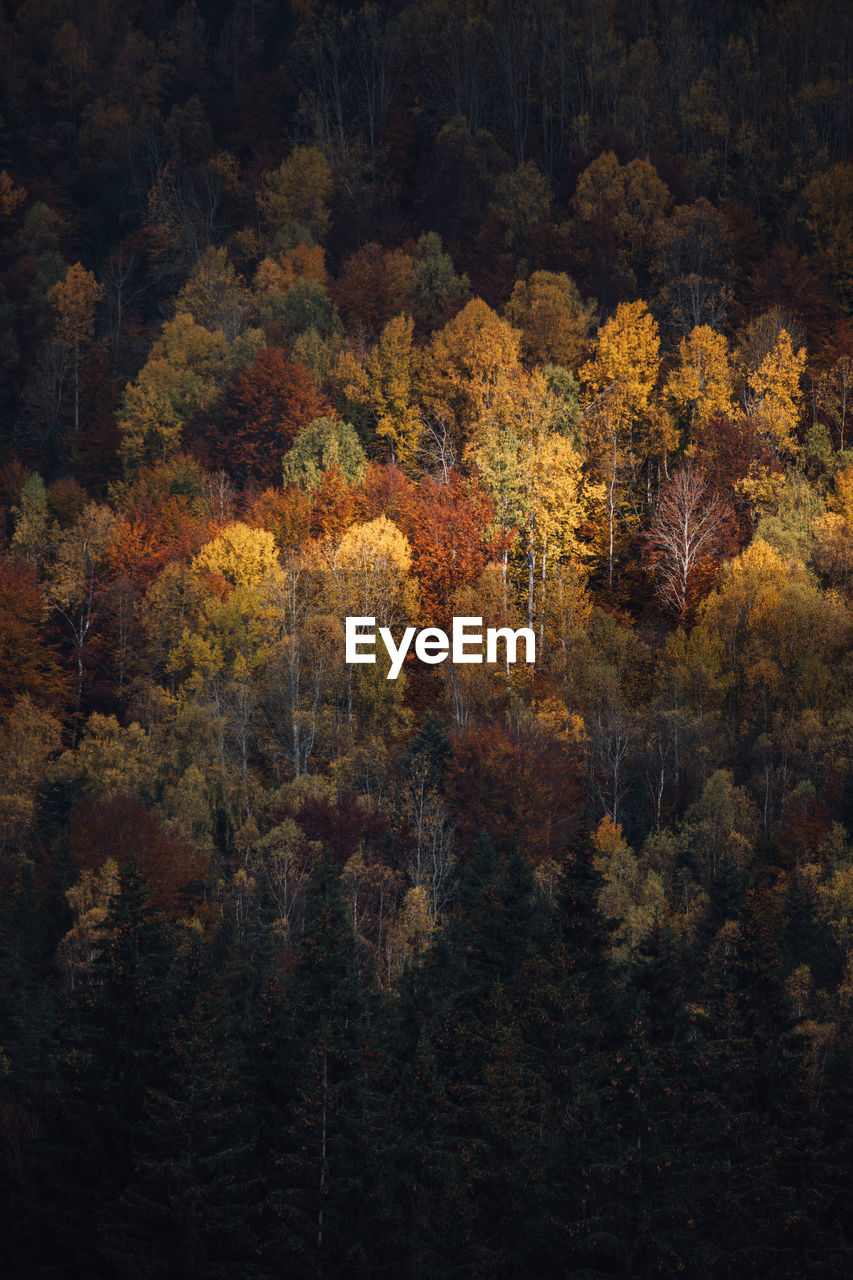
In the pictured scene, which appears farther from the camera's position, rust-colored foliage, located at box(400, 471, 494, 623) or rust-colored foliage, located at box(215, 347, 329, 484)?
rust-colored foliage, located at box(215, 347, 329, 484)

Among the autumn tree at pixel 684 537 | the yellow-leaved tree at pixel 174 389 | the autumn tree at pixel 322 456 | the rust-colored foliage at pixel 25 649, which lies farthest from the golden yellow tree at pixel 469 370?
the rust-colored foliage at pixel 25 649

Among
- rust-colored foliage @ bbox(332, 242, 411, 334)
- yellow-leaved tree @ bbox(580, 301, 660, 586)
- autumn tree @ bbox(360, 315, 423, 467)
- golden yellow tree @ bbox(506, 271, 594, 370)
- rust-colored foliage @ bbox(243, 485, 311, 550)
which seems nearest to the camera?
yellow-leaved tree @ bbox(580, 301, 660, 586)

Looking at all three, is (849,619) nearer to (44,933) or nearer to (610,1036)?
(610,1036)

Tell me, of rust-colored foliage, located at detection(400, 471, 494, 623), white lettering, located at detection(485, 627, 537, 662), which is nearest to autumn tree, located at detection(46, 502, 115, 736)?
rust-colored foliage, located at detection(400, 471, 494, 623)

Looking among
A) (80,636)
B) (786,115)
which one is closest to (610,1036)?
(80,636)

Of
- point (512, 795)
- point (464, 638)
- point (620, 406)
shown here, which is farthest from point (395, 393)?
point (512, 795)

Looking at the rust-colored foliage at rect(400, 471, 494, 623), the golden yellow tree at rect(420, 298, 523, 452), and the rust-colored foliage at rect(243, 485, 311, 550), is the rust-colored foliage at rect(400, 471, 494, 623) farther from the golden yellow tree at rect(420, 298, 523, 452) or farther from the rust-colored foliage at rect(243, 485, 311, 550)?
the golden yellow tree at rect(420, 298, 523, 452)

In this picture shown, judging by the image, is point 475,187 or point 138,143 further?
point 138,143

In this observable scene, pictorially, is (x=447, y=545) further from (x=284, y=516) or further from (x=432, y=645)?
(x=284, y=516)
